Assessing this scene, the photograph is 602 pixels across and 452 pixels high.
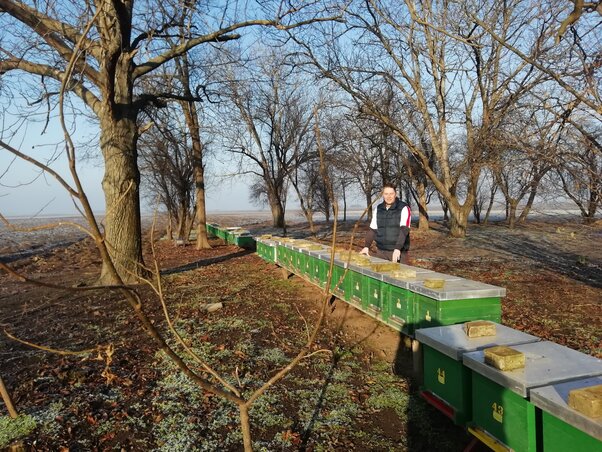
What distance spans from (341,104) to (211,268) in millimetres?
8472

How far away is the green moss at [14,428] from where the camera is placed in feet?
9.51

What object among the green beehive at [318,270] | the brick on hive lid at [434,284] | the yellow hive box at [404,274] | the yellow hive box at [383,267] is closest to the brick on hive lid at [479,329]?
the brick on hive lid at [434,284]

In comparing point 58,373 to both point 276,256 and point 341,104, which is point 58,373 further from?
point 341,104

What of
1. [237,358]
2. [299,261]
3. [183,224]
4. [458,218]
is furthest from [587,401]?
[183,224]

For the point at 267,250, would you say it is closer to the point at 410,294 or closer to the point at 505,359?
the point at 410,294

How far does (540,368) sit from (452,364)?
56cm

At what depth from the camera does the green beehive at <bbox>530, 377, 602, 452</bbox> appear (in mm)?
1678

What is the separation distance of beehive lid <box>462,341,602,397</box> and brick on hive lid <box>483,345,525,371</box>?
1.0 inches

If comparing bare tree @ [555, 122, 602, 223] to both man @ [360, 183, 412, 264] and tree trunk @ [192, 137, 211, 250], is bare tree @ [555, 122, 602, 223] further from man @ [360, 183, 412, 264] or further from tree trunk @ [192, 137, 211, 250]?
tree trunk @ [192, 137, 211, 250]

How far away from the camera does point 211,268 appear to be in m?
10.8

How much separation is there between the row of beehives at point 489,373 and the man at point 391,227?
52.7 inches

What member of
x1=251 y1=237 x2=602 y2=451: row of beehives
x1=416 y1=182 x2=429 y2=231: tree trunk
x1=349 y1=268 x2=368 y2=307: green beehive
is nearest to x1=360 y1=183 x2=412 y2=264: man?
x1=349 y1=268 x2=368 y2=307: green beehive

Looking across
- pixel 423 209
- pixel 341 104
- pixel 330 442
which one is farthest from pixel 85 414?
pixel 423 209

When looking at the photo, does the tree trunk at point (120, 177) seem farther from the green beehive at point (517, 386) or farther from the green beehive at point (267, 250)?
the green beehive at point (517, 386)
